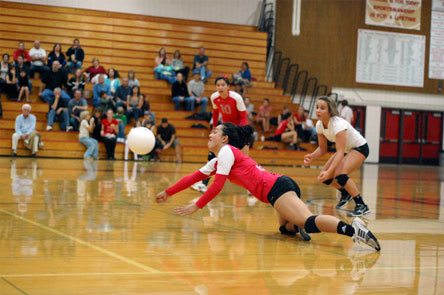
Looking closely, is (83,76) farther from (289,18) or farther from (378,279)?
(378,279)

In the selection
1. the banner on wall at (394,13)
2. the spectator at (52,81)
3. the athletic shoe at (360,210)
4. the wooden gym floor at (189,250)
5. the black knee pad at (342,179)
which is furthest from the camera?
the banner on wall at (394,13)

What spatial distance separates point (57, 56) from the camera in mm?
22328

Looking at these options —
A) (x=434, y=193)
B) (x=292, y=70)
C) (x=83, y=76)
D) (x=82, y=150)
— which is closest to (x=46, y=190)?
(x=434, y=193)

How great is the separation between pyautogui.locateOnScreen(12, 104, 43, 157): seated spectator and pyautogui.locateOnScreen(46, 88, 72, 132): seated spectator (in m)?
0.91

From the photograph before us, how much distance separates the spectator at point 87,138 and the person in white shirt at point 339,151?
11585 mm

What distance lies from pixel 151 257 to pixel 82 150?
15510 mm

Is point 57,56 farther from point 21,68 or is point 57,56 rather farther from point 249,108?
point 249,108

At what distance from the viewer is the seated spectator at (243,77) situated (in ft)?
80.1

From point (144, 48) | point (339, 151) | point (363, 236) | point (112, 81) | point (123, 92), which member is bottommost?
point (363, 236)

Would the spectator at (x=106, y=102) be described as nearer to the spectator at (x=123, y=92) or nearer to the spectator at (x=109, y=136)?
the spectator at (x=123, y=92)

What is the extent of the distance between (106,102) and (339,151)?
13718 millimetres

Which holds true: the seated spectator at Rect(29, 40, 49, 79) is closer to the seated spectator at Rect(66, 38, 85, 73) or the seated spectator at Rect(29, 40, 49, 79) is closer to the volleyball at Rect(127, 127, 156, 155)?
the seated spectator at Rect(66, 38, 85, 73)

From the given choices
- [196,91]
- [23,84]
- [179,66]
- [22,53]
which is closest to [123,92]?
[196,91]

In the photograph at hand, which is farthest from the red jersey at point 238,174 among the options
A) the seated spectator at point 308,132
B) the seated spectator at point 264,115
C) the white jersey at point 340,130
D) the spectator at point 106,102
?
the seated spectator at point 308,132
